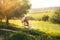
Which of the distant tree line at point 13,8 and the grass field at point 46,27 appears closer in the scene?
the grass field at point 46,27

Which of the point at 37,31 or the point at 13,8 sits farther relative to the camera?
the point at 13,8

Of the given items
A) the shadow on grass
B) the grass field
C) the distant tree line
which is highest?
the distant tree line

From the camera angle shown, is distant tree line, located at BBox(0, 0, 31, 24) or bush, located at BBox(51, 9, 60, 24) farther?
distant tree line, located at BBox(0, 0, 31, 24)

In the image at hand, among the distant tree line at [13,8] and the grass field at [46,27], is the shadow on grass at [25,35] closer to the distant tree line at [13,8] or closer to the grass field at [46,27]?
the grass field at [46,27]

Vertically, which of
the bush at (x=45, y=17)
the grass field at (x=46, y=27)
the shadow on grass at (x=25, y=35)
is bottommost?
the shadow on grass at (x=25, y=35)

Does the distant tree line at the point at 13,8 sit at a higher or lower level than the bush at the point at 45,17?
higher

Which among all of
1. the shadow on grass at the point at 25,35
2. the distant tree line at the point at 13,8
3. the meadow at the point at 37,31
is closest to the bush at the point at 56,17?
the meadow at the point at 37,31

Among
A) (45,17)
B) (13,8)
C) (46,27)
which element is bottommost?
(46,27)

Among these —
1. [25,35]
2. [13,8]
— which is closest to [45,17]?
[25,35]

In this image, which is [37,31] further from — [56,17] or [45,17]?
[56,17]

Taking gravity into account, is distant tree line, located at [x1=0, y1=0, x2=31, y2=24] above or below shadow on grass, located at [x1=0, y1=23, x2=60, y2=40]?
above

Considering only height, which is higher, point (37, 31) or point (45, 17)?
point (45, 17)

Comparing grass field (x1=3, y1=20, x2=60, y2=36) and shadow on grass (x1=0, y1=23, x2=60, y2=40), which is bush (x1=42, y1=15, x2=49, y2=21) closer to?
grass field (x1=3, y1=20, x2=60, y2=36)

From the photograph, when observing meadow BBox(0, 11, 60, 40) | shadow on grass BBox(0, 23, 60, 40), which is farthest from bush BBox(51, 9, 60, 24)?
shadow on grass BBox(0, 23, 60, 40)
